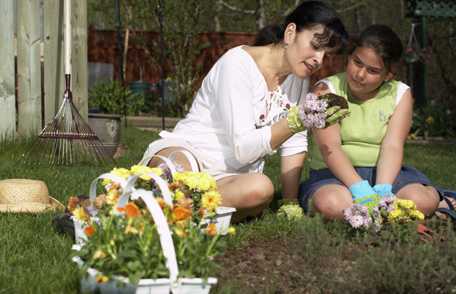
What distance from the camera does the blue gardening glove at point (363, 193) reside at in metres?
3.69

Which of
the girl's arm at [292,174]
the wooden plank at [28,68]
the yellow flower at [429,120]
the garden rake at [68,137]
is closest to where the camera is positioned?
the girl's arm at [292,174]

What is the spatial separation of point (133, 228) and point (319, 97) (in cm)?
138

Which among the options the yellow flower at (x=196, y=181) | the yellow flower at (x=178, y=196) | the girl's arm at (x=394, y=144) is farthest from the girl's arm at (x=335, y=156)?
the yellow flower at (x=178, y=196)

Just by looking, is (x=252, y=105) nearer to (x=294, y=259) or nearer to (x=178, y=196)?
(x=294, y=259)

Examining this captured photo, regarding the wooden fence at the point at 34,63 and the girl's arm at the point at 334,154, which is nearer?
the girl's arm at the point at 334,154

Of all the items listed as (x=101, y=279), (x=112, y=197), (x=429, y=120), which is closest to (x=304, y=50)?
(x=112, y=197)

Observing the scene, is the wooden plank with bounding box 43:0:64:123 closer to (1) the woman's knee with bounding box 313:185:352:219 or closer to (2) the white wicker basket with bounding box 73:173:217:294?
(1) the woman's knee with bounding box 313:185:352:219

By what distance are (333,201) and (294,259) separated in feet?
2.96

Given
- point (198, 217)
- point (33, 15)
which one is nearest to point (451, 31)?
point (33, 15)

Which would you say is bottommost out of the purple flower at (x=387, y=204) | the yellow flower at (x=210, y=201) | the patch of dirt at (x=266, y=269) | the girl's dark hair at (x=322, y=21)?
the patch of dirt at (x=266, y=269)

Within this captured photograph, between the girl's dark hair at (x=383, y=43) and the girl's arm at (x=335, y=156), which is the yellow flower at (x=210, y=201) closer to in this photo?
the girl's arm at (x=335, y=156)

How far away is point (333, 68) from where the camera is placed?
15.7m

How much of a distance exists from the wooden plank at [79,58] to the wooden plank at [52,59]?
0.32 feet

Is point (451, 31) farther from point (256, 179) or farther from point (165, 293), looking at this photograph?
point (165, 293)
